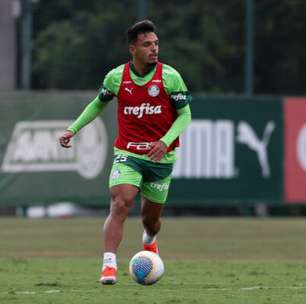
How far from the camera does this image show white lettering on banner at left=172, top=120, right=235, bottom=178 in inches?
966

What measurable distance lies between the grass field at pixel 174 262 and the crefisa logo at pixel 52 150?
1030 mm

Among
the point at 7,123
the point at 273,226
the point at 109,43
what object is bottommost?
the point at 273,226

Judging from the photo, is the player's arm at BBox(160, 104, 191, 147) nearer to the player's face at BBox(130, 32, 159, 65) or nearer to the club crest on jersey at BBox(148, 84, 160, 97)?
the club crest on jersey at BBox(148, 84, 160, 97)

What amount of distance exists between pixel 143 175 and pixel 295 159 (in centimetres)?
1392

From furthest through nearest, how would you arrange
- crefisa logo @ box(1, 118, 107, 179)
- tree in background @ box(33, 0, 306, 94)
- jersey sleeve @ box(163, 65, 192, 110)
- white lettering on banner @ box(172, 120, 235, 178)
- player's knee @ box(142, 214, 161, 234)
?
tree in background @ box(33, 0, 306, 94) < white lettering on banner @ box(172, 120, 235, 178) < crefisa logo @ box(1, 118, 107, 179) < player's knee @ box(142, 214, 161, 234) < jersey sleeve @ box(163, 65, 192, 110)

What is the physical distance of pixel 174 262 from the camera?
14.8 m

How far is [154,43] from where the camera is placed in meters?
11.3

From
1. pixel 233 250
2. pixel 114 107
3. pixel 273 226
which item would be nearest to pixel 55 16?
pixel 114 107

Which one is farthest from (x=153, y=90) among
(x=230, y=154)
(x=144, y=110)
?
(x=230, y=154)

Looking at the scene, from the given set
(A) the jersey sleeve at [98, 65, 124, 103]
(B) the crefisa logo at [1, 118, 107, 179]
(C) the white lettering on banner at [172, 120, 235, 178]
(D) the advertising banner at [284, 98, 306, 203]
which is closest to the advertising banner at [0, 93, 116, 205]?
(B) the crefisa logo at [1, 118, 107, 179]

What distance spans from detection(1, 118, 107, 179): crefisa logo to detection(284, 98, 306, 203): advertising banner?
374 cm

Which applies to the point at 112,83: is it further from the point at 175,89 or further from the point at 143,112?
the point at 175,89

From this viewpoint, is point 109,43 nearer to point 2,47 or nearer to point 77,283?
point 2,47

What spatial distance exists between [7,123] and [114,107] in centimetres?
211
